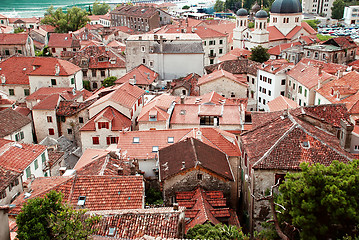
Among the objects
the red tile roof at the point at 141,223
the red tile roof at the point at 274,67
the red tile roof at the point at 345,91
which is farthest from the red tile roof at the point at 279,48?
the red tile roof at the point at 141,223

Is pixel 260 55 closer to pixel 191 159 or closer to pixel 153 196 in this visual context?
pixel 191 159

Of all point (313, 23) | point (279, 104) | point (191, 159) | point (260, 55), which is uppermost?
point (191, 159)

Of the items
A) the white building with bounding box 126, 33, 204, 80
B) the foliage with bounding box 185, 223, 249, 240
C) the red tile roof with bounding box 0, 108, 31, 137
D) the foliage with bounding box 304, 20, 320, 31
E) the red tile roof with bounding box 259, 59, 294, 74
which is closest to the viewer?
the foliage with bounding box 185, 223, 249, 240

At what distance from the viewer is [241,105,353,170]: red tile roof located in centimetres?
2555

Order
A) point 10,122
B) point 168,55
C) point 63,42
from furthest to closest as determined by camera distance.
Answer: point 63,42 < point 168,55 < point 10,122

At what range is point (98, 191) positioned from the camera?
2525 cm

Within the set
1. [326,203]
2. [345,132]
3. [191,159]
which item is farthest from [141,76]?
[326,203]

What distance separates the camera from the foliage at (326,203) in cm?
1833

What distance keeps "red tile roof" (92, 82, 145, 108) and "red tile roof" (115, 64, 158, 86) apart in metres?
9.93

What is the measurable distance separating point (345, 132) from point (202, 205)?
13364 mm

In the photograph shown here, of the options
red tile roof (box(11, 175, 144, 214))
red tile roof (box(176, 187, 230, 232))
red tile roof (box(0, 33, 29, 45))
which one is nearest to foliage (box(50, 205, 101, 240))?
red tile roof (box(11, 175, 144, 214))

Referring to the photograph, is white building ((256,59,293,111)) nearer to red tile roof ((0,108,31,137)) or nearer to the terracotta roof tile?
the terracotta roof tile

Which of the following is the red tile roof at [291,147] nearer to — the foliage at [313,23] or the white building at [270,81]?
the white building at [270,81]

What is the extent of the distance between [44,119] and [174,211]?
3238 cm
